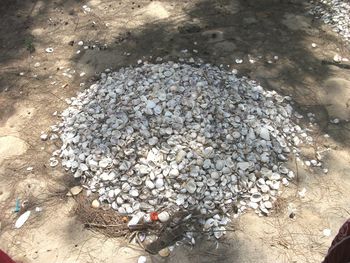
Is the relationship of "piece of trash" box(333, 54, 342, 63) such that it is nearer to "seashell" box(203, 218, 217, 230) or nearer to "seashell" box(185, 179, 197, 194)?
"seashell" box(185, 179, 197, 194)

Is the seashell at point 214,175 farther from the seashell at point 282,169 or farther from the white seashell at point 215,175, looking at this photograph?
the seashell at point 282,169

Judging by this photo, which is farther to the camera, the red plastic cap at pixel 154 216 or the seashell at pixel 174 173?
the seashell at pixel 174 173

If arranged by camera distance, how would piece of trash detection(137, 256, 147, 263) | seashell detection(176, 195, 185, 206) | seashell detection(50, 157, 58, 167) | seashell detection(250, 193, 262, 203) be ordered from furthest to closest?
seashell detection(50, 157, 58, 167) < seashell detection(250, 193, 262, 203) < seashell detection(176, 195, 185, 206) < piece of trash detection(137, 256, 147, 263)

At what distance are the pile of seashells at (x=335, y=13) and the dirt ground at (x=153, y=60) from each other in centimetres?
17

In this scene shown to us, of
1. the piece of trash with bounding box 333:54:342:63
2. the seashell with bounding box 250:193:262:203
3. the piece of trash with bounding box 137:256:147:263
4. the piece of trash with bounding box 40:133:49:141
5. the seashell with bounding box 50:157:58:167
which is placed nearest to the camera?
the piece of trash with bounding box 137:256:147:263

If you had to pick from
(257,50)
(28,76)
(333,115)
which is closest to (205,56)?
(257,50)

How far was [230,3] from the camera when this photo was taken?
22.0ft

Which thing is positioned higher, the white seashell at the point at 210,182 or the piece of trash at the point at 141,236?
the white seashell at the point at 210,182

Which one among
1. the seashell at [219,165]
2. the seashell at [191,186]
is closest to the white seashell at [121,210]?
the seashell at [191,186]

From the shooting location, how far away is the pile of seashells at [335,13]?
20.2 feet

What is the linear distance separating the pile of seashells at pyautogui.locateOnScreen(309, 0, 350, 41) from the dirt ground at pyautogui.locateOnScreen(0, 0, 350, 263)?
0.17 meters

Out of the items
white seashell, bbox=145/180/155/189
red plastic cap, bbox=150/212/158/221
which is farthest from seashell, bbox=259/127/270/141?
red plastic cap, bbox=150/212/158/221

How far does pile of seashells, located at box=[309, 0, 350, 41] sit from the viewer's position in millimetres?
6164

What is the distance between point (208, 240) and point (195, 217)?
9.9 inches
